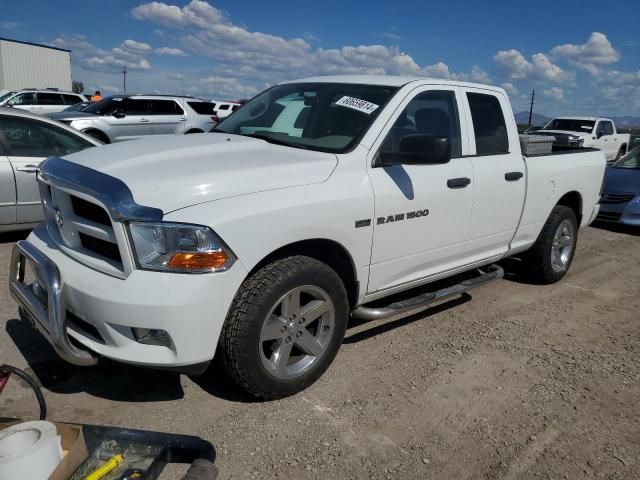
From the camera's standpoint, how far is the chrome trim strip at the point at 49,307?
2684 millimetres

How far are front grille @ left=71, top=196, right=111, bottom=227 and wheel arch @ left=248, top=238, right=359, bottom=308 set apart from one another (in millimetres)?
805

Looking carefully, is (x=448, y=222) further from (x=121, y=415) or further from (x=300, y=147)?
(x=121, y=415)

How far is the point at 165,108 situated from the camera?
562 inches

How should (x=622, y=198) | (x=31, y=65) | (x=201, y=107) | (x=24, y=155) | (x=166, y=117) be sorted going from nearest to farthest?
(x=24, y=155), (x=622, y=198), (x=166, y=117), (x=201, y=107), (x=31, y=65)

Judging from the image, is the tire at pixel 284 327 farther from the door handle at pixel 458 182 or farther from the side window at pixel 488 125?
the side window at pixel 488 125

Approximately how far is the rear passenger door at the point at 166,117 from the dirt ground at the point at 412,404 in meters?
10.3

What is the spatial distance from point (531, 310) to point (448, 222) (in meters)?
1.59

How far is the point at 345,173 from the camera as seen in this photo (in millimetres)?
3270

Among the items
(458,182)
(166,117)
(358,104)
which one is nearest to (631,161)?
(458,182)

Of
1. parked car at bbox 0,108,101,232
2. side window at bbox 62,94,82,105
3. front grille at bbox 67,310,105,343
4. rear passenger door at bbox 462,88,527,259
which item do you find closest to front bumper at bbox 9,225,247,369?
front grille at bbox 67,310,105,343

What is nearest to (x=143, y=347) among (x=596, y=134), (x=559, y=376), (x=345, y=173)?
(x=345, y=173)

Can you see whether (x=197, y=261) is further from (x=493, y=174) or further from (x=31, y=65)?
(x=31, y=65)

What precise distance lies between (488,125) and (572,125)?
17618mm

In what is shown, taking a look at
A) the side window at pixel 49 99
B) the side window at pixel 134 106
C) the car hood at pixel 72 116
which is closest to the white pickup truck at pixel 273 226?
the car hood at pixel 72 116
